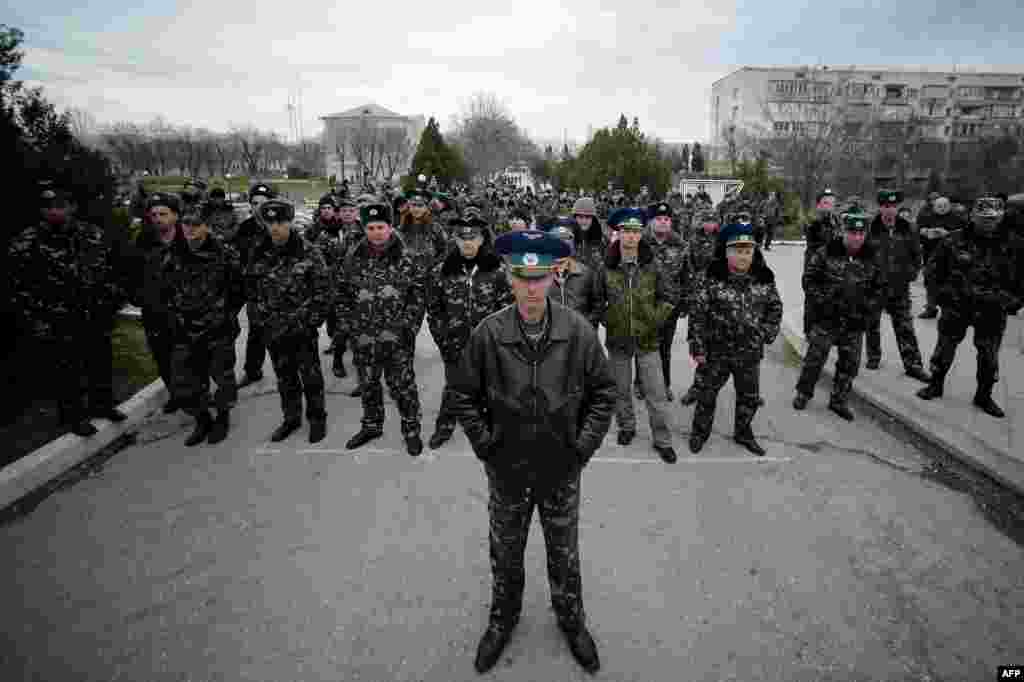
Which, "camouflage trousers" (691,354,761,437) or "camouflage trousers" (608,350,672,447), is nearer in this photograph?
"camouflage trousers" (691,354,761,437)

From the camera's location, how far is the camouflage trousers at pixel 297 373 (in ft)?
16.5

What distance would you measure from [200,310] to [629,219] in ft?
13.7

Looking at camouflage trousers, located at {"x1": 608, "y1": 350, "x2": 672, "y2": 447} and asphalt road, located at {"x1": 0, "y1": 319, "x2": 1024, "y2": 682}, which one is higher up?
camouflage trousers, located at {"x1": 608, "y1": 350, "x2": 672, "y2": 447}

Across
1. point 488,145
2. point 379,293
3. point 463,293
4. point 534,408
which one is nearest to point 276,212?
point 379,293

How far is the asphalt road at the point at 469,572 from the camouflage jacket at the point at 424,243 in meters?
1.83

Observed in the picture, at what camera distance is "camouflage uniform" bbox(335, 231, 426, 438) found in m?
4.81

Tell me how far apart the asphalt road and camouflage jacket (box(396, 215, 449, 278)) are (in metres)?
1.83

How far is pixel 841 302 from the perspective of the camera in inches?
212

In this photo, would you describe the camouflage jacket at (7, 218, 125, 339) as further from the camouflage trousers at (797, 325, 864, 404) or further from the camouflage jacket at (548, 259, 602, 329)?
the camouflage trousers at (797, 325, 864, 404)

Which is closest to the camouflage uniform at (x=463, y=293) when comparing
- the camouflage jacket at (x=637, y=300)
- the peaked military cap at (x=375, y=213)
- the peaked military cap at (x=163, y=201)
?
the peaked military cap at (x=375, y=213)

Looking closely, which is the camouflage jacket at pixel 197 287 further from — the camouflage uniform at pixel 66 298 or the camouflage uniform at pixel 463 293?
the camouflage uniform at pixel 463 293

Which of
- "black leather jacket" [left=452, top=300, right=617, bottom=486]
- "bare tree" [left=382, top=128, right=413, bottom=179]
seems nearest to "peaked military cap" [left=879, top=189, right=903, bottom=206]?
"black leather jacket" [left=452, top=300, right=617, bottom=486]

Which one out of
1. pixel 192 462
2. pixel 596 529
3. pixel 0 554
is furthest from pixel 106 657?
pixel 596 529

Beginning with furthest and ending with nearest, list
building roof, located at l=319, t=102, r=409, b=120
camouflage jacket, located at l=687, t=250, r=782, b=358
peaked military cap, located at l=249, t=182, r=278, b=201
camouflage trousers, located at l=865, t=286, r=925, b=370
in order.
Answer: building roof, located at l=319, t=102, r=409, b=120 → peaked military cap, located at l=249, t=182, r=278, b=201 → camouflage trousers, located at l=865, t=286, r=925, b=370 → camouflage jacket, located at l=687, t=250, r=782, b=358
